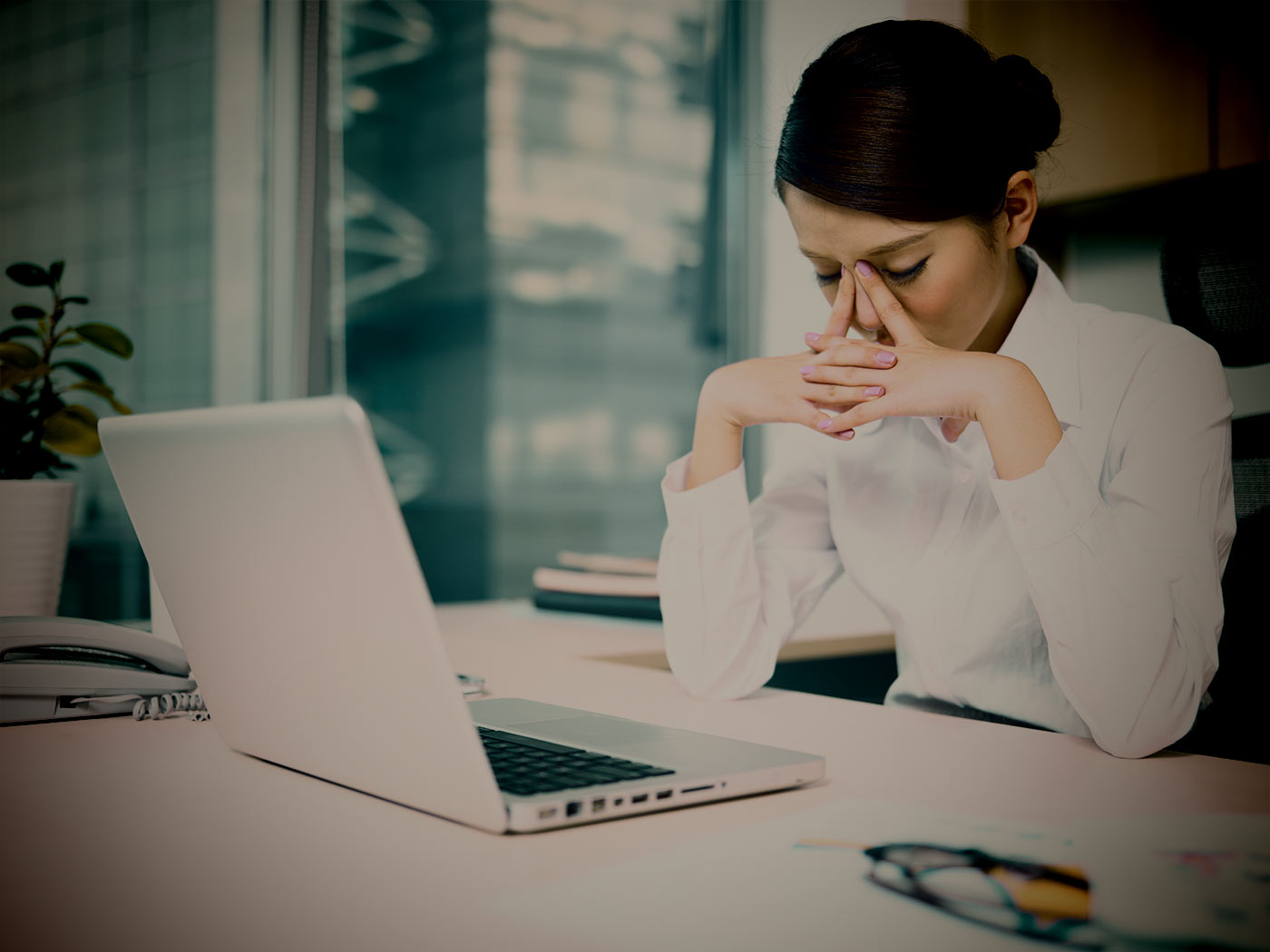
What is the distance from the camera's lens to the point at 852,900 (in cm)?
49

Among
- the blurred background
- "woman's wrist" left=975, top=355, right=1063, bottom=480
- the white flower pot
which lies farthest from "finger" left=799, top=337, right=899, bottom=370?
the white flower pot

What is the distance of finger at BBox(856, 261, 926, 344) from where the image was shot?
108cm

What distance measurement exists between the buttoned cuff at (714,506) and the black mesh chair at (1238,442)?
1.71 ft

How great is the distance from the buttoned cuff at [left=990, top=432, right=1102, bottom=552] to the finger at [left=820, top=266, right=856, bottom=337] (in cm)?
32

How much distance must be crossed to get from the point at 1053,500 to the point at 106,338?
4.28 feet

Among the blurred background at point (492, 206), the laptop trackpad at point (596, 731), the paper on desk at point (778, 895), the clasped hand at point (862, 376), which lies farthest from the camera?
the blurred background at point (492, 206)

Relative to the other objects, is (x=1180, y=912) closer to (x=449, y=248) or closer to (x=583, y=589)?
(x=583, y=589)

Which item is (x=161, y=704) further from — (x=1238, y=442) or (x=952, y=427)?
(x=1238, y=442)

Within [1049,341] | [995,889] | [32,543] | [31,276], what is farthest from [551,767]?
[31,276]

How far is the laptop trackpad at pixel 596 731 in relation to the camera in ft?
2.43

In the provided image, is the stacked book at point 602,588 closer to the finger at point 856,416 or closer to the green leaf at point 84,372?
the finger at point 856,416

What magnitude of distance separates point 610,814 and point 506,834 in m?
0.06

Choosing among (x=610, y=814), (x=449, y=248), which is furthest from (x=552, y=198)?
(x=610, y=814)

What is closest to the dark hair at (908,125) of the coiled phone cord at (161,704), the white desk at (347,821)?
the white desk at (347,821)
